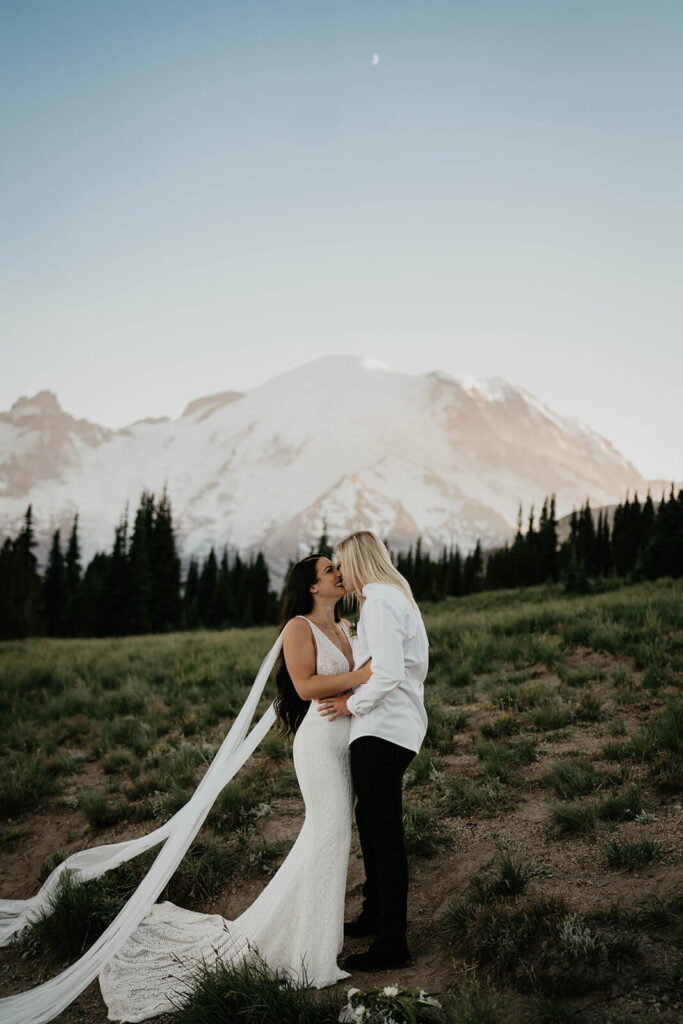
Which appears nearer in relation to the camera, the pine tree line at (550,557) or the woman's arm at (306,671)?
the woman's arm at (306,671)

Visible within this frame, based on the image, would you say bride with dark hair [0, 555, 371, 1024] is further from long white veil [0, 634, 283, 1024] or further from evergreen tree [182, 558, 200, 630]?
evergreen tree [182, 558, 200, 630]

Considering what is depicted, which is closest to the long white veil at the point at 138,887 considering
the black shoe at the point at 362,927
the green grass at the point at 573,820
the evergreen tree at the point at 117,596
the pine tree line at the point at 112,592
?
the black shoe at the point at 362,927

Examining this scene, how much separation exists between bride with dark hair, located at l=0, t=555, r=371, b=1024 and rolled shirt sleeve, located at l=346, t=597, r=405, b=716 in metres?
0.22

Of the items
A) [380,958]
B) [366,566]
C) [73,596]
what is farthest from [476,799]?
[73,596]

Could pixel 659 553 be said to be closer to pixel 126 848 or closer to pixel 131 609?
pixel 126 848

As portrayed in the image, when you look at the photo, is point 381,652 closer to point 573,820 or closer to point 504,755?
point 573,820

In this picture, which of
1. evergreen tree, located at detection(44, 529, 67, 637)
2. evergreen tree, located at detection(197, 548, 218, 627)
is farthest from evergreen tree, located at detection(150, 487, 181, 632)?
evergreen tree, located at detection(197, 548, 218, 627)

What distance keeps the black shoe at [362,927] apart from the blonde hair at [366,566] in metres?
2.59

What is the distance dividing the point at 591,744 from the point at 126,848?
16.8 feet

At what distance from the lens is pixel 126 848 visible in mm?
6148

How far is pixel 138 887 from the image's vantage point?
5.52 m

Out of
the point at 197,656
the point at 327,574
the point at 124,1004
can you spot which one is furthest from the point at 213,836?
the point at 197,656

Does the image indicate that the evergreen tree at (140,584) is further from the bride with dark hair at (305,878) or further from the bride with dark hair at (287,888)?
the bride with dark hair at (305,878)

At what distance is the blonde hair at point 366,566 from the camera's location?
454 centimetres
